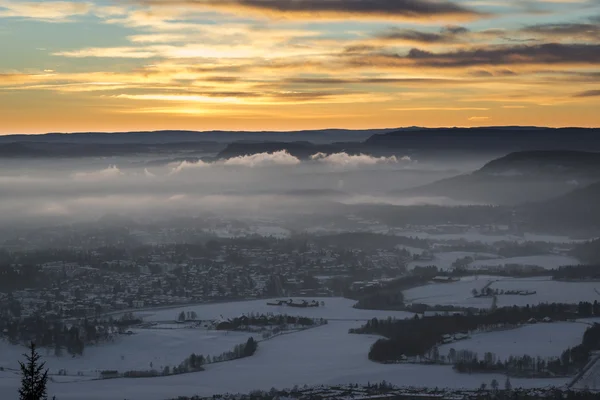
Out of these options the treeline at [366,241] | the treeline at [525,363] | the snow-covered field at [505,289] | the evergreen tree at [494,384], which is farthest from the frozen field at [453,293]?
the treeline at [366,241]

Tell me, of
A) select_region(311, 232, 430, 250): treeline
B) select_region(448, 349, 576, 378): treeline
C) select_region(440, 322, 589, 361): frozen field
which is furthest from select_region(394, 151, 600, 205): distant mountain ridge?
select_region(448, 349, 576, 378): treeline

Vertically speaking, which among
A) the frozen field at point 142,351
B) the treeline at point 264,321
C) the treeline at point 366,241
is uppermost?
the treeline at point 366,241

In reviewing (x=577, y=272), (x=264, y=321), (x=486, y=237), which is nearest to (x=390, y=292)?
(x=577, y=272)

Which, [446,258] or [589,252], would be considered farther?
[446,258]

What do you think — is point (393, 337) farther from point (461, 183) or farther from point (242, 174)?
point (242, 174)

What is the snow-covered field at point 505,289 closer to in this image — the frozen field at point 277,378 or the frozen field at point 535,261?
the frozen field at point 535,261

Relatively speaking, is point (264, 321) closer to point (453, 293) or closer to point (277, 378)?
point (277, 378)
